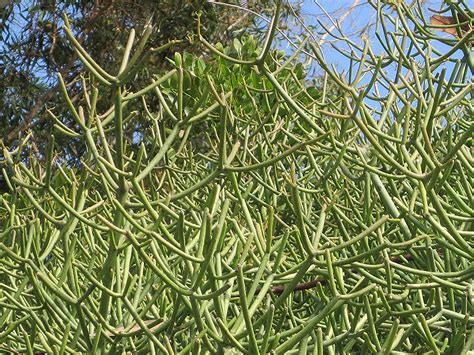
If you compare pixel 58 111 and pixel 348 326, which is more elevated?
pixel 58 111

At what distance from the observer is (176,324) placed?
73 centimetres

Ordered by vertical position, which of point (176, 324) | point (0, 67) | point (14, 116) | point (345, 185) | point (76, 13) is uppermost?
point (76, 13)

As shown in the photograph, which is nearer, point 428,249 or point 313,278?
point 428,249

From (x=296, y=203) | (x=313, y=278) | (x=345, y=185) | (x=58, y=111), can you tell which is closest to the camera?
(x=296, y=203)

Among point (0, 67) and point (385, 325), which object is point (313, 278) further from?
point (0, 67)

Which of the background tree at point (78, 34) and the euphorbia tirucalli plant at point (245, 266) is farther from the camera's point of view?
the background tree at point (78, 34)

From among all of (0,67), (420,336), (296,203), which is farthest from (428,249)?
(0,67)

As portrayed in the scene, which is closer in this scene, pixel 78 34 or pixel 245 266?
pixel 245 266

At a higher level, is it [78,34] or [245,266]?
[78,34]

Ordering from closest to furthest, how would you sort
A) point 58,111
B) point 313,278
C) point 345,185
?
1. point 313,278
2. point 345,185
3. point 58,111

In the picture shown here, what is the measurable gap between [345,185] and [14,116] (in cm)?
459

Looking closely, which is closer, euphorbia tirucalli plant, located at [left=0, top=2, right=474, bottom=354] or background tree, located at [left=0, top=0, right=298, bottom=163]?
euphorbia tirucalli plant, located at [left=0, top=2, right=474, bottom=354]

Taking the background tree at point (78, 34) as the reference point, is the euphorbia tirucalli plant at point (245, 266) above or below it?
below

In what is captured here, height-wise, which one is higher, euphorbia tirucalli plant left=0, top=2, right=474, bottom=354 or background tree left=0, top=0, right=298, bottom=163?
background tree left=0, top=0, right=298, bottom=163
